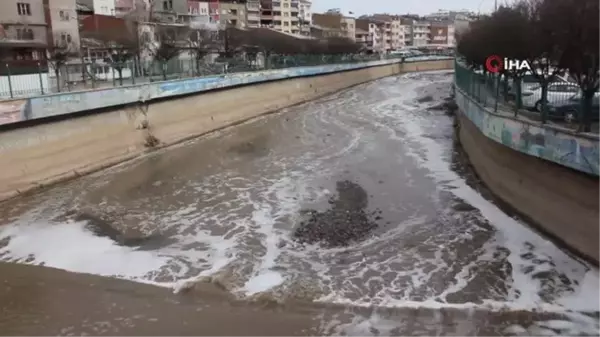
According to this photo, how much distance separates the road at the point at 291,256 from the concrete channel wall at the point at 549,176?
0.46 m

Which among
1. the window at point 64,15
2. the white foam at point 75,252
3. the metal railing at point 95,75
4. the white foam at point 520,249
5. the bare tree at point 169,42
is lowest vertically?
the white foam at point 520,249

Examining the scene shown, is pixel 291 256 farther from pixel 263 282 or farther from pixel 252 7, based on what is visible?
pixel 252 7

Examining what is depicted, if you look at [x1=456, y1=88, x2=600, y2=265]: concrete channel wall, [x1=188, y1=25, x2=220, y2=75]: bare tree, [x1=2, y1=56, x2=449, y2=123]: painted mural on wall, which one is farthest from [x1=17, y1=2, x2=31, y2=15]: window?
[x1=456, y1=88, x2=600, y2=265]: concrete channel wall

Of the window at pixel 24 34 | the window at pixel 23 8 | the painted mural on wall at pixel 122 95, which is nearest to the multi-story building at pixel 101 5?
the window at pixel 23 8

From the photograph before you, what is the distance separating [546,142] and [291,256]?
636cm

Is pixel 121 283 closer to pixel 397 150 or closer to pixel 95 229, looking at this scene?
pixel 95 229

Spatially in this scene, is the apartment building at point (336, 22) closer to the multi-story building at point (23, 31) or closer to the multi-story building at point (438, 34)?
the multi-story building at point (438, 34)

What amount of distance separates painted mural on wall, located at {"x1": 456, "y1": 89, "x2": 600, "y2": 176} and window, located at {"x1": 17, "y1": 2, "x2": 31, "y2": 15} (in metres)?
45.9

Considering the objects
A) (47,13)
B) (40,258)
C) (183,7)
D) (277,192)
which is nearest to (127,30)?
(47,13)

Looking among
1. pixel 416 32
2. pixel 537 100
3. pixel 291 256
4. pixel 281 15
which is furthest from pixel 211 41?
pixel 416 32

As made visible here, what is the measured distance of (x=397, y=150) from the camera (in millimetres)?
25719

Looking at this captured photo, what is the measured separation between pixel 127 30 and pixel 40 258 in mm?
54371

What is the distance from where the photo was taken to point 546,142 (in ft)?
46.3

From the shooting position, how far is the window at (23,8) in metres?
52.5
